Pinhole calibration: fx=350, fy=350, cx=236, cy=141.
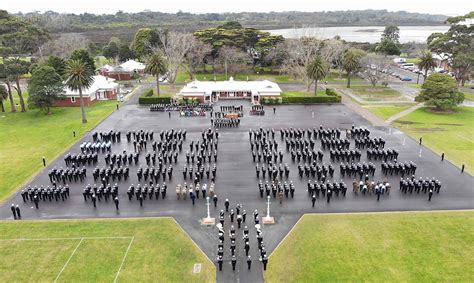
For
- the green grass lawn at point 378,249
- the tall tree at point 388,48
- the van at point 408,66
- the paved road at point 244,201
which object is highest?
the tall tree at point 388,48

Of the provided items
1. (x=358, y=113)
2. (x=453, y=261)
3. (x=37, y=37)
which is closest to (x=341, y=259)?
(x=453, y=261)

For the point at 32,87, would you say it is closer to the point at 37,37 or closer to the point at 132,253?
the point at 37,37

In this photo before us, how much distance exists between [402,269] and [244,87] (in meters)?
42.1

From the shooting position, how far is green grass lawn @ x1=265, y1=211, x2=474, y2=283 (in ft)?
56.4

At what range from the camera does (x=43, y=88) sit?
149 feet

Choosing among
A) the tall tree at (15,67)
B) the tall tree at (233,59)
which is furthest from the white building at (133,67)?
the tall tree at (15,67)

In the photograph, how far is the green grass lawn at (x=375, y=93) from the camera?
55000 mm

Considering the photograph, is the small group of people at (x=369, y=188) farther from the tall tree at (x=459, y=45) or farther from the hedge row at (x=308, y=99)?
the tall tree at (x=459, y=45)

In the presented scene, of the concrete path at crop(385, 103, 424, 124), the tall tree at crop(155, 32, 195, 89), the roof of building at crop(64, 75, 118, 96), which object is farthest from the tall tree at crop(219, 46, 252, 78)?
the concrete path at crop(385, 103, 424, 124)

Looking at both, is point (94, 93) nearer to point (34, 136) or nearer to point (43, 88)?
point (43, 88)

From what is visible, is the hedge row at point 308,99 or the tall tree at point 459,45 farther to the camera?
the tall tree at point 459,45

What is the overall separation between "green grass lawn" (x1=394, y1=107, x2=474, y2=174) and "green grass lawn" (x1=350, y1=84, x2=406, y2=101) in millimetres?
7785

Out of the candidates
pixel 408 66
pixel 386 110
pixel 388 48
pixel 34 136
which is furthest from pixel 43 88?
pixel 408 66

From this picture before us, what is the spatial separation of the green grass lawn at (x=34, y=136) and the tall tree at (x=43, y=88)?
6.73ft
